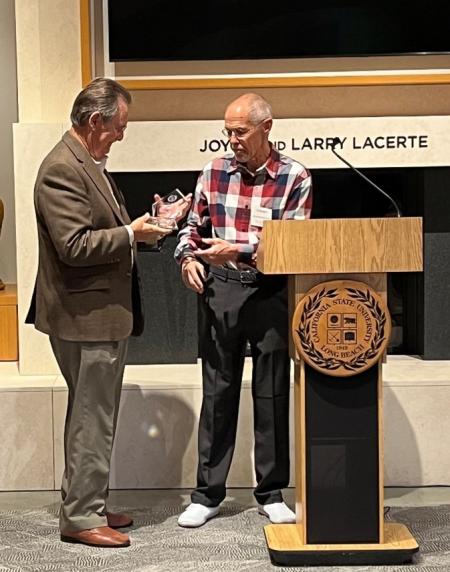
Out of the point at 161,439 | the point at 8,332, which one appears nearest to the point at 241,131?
the point at 161,439

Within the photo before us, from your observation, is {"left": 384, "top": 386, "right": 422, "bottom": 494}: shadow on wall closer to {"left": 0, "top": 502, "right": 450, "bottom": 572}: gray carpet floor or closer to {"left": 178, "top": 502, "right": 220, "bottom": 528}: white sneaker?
{"left": 0, "top": 502, "right": 450, "bottom": 572}: gray carpet floor

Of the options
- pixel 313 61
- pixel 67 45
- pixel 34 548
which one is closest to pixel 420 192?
pixel 313 61

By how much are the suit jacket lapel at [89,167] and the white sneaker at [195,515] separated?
3.59 feet

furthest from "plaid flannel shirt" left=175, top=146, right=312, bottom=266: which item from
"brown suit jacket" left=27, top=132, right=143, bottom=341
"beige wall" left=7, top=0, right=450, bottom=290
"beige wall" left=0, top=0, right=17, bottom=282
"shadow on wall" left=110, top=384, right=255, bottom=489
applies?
"beige wall" left=0, top=0, right=17, bottom=282

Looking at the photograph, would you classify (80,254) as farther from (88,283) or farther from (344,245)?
(344,245)

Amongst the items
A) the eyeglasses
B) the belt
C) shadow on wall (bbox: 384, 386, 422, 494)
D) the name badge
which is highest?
the eyeglasses

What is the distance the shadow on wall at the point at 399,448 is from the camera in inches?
175

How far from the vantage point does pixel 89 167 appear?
3.63 m

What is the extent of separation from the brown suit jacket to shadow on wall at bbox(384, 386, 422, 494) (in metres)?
1.28

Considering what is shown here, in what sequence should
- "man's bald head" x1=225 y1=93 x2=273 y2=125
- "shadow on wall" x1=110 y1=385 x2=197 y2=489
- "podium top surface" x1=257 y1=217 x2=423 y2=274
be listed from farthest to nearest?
"shadow on wall" x1=110 y1=385 x2=197 y2=489 → "man's bald head" x1=225 y1=93 x2=273 y2=125 → "podium top surface" x1=257 y1=217 x2=423 y2=274

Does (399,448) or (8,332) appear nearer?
(399,448)

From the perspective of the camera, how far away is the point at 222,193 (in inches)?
154

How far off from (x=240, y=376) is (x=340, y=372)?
0.60 metres

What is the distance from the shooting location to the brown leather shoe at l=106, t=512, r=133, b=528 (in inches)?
155
